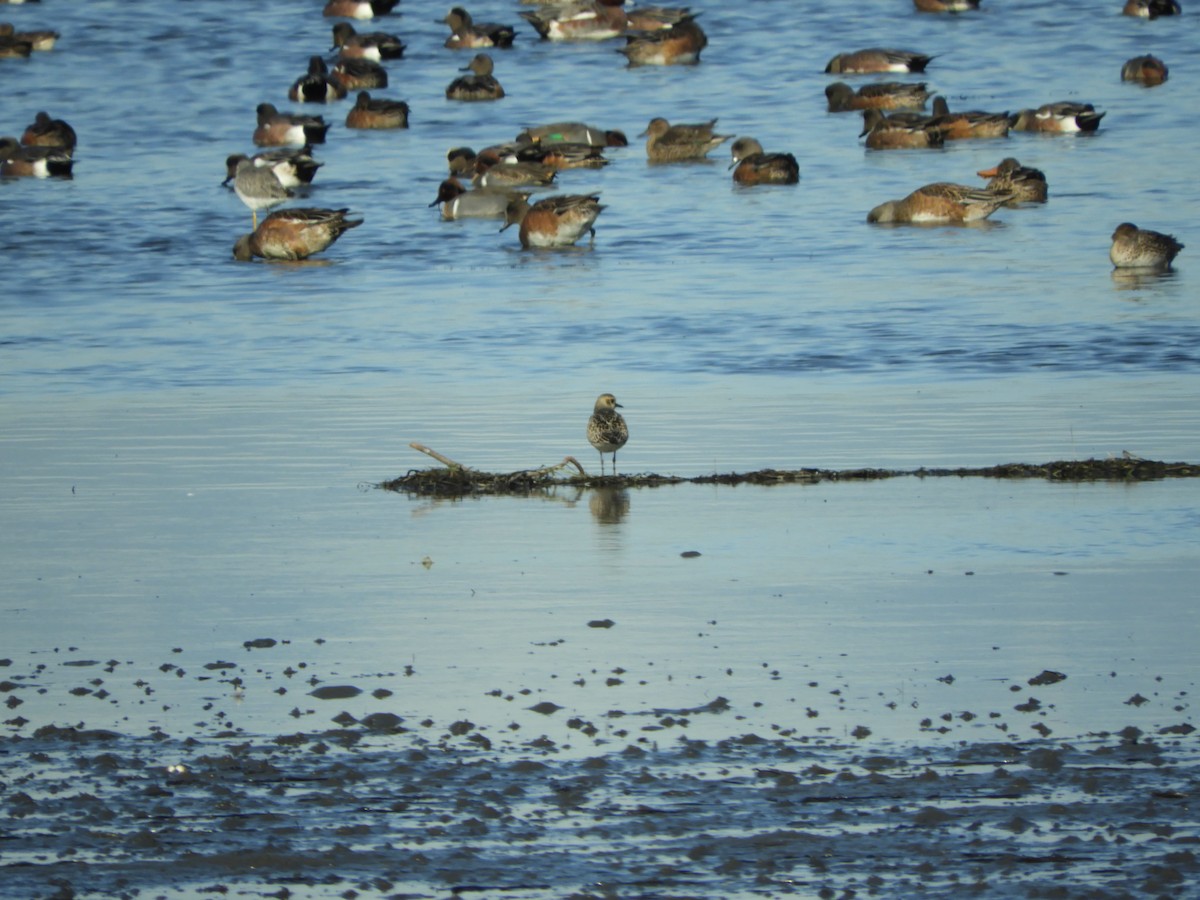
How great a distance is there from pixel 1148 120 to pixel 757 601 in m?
27.5

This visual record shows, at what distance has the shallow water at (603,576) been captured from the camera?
19.9 ft

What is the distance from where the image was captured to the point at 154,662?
788cm

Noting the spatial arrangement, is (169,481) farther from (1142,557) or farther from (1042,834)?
(1042,834)

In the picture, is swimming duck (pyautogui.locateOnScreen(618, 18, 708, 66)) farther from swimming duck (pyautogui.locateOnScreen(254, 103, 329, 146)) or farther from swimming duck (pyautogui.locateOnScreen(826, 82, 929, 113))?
swimming duck (pyautogui.locateOnScreen(254, 103, 329, 146))

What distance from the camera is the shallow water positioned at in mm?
6062

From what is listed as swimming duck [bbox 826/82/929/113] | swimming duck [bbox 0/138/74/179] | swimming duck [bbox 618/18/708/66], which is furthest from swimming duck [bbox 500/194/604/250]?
swimming duck [bbox 618/18/708/66]

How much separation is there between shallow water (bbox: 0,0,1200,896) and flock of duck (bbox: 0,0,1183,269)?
0.59 m

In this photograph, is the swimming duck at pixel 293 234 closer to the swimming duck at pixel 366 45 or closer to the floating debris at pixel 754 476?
the floating debris at pixel 754 476

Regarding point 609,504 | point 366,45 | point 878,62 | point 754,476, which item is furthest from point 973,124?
point 609,504

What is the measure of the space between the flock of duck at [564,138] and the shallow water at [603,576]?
592mm

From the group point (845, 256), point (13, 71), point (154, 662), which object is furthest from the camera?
point (13, 71)

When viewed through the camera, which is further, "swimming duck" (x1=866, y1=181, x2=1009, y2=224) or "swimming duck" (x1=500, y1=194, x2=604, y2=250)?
"swimming duck" (x1=866, y1=181, x2=1009, y2=224)

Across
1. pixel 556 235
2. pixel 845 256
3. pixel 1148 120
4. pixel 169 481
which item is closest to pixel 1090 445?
pixel 169 481

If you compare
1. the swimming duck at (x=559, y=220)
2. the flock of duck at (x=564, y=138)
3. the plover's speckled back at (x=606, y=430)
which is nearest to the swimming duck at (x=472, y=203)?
the flock of duck at (x=564, y=138)
